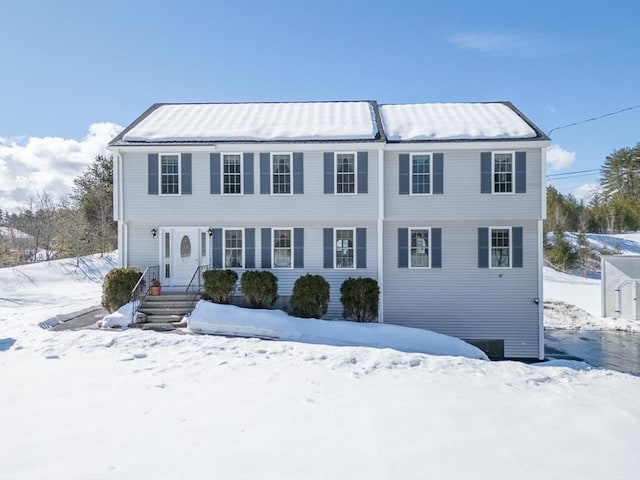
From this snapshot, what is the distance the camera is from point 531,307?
42.1 feet

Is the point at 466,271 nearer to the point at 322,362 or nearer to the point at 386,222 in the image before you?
the point at 386,222

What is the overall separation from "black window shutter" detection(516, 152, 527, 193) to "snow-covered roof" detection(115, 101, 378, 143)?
4838 millimetres

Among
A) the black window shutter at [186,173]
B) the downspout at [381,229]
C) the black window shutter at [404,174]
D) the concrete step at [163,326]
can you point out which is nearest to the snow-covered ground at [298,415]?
the concrete step at [163,326]

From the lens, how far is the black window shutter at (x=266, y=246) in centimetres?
1307

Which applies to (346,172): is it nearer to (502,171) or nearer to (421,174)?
(421,174)

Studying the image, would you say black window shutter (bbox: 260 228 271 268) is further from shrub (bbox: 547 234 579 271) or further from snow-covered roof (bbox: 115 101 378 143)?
shrub (bbox: 547 234 579 271)

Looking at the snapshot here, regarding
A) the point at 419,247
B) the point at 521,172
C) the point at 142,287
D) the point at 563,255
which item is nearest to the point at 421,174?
the point at 419,247

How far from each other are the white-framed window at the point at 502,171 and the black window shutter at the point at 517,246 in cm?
137

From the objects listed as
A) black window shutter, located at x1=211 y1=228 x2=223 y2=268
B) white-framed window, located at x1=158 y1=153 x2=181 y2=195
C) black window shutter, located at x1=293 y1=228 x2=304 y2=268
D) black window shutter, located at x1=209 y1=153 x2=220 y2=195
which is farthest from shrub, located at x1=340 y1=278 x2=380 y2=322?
white-framed window, located at x1=158 y1=153 x2=181 y2=195

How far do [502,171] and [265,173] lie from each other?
796 centimetres

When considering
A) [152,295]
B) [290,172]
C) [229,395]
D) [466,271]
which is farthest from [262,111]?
[229,395]

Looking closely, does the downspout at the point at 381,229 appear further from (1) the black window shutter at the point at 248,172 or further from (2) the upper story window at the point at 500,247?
(1) the black window shutter at the point at 248,172

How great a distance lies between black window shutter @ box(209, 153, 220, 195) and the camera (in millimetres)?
12945

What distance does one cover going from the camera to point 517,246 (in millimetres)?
12883
